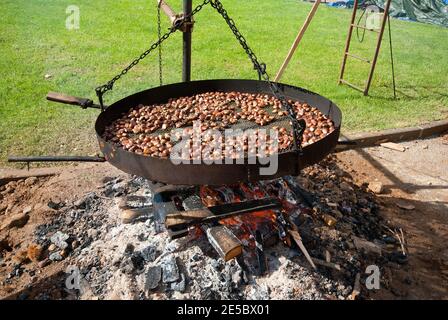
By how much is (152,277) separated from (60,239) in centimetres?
98

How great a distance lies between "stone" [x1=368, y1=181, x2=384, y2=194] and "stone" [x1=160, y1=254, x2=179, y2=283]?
2.54 meters

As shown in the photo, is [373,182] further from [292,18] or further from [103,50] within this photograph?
[292,18]

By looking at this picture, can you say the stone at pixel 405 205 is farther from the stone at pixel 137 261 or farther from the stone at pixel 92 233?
the stone at pixel 92 233

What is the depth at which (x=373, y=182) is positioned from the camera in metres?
4.41

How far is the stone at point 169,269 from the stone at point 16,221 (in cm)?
152

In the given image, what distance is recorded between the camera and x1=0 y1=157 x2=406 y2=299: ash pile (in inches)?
106

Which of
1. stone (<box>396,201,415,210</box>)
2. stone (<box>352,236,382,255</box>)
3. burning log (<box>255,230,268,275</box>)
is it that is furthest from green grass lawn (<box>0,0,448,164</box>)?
burning log (<box>255,230,268,275</box>)

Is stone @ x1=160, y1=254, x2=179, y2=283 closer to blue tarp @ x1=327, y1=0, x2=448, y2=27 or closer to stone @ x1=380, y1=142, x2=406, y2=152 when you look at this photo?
stone @ x1=380, y1=142, x2=406, y2=152

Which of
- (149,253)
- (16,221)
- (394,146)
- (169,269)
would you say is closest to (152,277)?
(169,269)

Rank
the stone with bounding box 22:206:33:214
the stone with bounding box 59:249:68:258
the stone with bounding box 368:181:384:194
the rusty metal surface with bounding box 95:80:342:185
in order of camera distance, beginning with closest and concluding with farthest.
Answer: the rusty metal surface with bounding box 95:80:342:185 < the stone with bounding box 59:249:68:258 < the stone with bounding box 22:206:33:214 < the stone with bounding box 368:181:384:194

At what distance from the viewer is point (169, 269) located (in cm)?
271

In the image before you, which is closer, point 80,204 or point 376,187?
point 80,204

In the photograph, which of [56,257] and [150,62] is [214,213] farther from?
[150,62]
